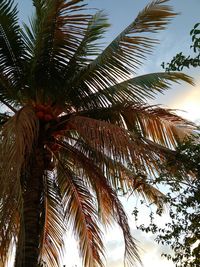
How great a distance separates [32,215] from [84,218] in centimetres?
221

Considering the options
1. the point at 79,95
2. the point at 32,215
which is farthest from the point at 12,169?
the point at 79,95

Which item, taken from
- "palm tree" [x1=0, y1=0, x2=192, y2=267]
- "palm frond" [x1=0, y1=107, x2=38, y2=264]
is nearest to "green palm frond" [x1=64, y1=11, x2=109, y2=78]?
"palm tree" [x1=0, y1=0, x2=192, y2=267]

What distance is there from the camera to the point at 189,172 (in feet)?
27.8

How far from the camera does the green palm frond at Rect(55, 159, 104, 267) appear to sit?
38.1 feet

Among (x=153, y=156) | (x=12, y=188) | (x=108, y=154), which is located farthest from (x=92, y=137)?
(x=12, y=188)

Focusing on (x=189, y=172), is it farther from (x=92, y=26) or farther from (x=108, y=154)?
(x=92, y=26)

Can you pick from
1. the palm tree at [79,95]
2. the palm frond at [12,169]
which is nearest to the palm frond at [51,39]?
the palm tree at [79,95]

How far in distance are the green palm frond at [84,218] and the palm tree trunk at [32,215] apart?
1.55m

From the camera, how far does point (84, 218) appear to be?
11.7 metres

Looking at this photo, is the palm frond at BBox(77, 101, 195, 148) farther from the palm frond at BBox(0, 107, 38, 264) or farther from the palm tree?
the palm frond at BBox(0, 107, 38, 264)

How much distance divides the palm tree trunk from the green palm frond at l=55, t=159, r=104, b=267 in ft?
5.09

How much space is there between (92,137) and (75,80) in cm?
220

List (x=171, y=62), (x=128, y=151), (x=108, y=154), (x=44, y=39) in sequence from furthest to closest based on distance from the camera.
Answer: (x=44, y=39) < (x=108, y=154) < (x=128, y=151) < (x=171, y=62)

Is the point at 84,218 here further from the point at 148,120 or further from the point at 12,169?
the point at 12,169
